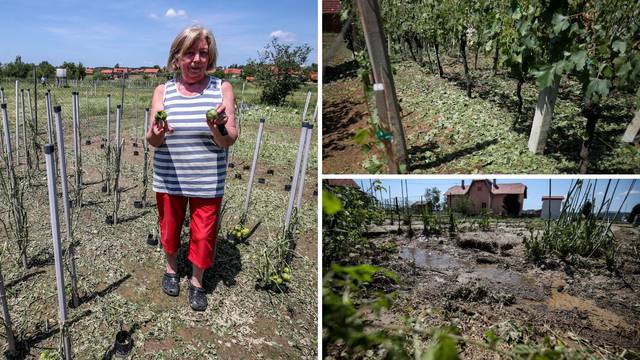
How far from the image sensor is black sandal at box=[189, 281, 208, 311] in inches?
109

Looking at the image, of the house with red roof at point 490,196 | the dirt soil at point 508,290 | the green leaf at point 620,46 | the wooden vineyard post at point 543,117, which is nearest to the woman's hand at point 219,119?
the dirt soil at point 508,290

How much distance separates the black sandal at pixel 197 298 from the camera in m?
2.77

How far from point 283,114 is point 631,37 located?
11872 mm

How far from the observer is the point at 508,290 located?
268cm

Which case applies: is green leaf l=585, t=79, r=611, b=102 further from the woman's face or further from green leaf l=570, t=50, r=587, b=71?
the woman's face

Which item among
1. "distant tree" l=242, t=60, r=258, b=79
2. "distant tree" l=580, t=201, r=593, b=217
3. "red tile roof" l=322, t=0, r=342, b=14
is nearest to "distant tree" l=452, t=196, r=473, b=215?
"distant tree" l=580, t=201, r=593, b=217

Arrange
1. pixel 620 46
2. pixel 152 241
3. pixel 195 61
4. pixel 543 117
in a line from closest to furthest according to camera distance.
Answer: pixel 195 61
pixel 620 46
pixel 152 241
pixel 543 117

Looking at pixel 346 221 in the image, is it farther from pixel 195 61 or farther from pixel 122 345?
pixel 122 345

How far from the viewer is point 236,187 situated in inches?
224

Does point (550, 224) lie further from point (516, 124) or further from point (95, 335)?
point (95, 335)

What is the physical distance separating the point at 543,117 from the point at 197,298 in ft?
10.3

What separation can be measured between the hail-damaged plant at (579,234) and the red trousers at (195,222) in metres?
1.93

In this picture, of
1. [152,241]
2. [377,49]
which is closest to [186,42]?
[377,49]

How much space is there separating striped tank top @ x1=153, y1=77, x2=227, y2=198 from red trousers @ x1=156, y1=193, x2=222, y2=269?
8 cm
